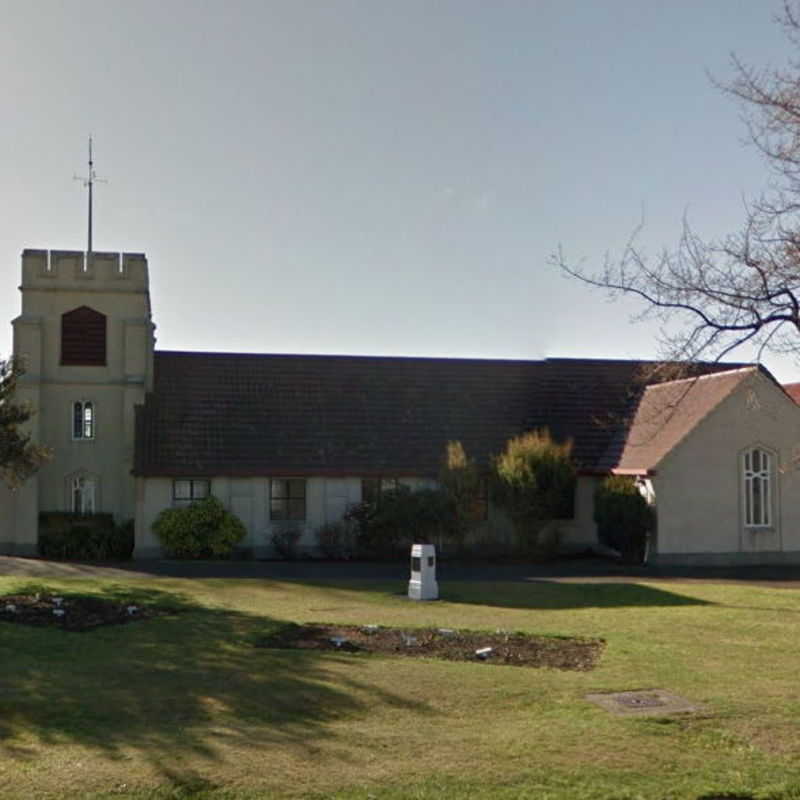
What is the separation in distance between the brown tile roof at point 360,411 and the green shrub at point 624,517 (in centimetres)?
192

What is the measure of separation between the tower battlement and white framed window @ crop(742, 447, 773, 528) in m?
19.8

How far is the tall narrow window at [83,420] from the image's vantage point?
33344mm

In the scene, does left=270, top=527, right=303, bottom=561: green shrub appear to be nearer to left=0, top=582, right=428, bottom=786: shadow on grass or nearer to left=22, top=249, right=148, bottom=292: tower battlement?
Answer: left=22, top=249, right=148, bottom=292: tower battlement

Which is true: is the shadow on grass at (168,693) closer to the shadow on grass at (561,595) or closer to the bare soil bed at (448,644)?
the bare soil bed at (448,644)

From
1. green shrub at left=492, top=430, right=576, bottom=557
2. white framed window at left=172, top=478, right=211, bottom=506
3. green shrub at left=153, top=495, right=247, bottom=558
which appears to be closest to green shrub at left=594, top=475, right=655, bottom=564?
green shrub at left=492, top=430, right=576, bottom=557

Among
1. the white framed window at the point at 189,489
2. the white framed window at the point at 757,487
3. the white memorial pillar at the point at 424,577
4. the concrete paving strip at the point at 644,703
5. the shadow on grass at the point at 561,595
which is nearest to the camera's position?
the concrete paving strip at the point at 644,703

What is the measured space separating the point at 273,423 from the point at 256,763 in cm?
2582

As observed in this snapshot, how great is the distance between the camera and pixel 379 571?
27641 mm

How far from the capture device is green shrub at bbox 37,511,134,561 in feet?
102

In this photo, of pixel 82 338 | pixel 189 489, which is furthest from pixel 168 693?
pixel 82 338

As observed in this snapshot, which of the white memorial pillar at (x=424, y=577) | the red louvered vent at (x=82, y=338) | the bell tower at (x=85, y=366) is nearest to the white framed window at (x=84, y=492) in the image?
the bell tower at (x=85, y=366)

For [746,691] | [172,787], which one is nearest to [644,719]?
[746,691]

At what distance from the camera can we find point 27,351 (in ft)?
108

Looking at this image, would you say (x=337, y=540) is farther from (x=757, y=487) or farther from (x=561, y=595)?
(x=757, y=487)
